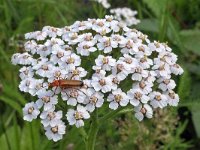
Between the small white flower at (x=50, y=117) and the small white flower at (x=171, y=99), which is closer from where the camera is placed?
the small white flower at (x=50, y=117)

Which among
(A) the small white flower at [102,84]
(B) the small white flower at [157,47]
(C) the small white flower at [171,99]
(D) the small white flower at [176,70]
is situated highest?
(B) the small white flower at [157,47]

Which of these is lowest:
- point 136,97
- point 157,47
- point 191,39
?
point 136,97

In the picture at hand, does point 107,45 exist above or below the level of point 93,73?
above

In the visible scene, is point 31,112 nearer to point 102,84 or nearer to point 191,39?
point 102,84

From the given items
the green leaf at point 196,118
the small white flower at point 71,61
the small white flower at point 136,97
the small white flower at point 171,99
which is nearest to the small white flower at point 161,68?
the small white flower at point 171,99

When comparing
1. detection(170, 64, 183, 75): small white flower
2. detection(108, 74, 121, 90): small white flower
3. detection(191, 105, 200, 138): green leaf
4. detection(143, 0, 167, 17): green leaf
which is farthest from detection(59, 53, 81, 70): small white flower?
detection(143, 0, 167, 17): green leaf

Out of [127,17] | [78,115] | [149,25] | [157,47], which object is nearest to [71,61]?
[78,115]

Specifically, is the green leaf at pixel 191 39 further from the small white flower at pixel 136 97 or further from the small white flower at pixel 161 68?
the small white flower at pixel 136 97

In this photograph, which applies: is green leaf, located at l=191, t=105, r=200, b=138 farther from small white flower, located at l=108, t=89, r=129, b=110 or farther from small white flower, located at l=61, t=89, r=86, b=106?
small white flower, located at l=61, t=89, r=86, b=106
